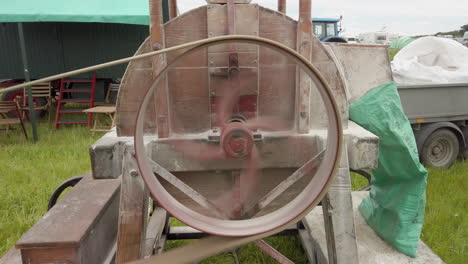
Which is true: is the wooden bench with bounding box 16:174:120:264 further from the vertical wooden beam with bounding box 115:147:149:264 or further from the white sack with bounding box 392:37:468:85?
the white sack with bounding box 392:37:468:85

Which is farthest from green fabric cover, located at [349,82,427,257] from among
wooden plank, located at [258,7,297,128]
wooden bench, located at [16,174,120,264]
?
wooden bench, located at [16,174,120,264]

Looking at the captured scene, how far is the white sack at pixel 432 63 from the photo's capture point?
13.9 feet

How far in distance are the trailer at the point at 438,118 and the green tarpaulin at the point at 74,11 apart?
4.19 m

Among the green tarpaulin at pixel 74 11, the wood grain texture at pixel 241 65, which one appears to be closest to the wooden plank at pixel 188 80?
the wood grain texture at pixel 241 65

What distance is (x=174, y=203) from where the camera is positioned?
51.3 inches

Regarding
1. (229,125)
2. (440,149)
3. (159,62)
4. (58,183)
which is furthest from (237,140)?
(440,149)

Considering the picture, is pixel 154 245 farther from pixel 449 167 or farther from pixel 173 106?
pixel 449 167

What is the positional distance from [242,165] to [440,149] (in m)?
3.87

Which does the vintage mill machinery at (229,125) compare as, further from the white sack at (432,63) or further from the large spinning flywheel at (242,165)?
the white sack at (432,63)

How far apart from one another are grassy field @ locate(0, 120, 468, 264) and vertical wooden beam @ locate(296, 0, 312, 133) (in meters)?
1.44

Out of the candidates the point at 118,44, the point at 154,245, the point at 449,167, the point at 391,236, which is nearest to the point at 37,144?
the point at 118,44

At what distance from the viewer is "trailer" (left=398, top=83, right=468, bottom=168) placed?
4.12m

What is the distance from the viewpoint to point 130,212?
1521 mm

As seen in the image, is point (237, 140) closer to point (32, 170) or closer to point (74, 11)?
Result: point (32, 170)
